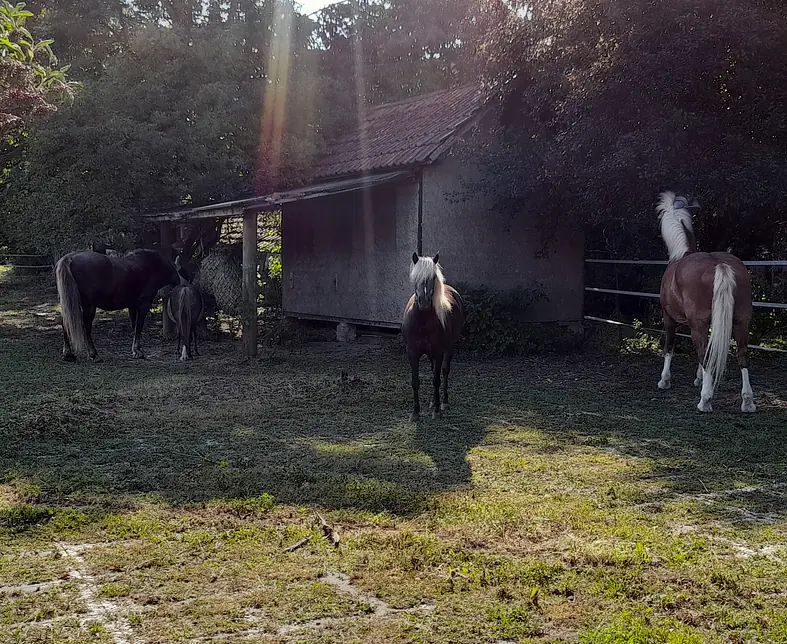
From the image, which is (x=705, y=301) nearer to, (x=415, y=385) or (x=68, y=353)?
(x=415, y=385)

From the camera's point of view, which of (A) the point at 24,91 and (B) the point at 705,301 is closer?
(B) the point at 705,301

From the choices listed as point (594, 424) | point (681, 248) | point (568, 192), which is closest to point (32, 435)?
point (594, 424)

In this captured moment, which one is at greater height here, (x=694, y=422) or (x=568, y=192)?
(x=568, y=192)

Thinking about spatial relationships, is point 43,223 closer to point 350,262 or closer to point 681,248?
point 350,262

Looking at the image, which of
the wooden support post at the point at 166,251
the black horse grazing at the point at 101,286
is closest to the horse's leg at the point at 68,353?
the black horse grazing at the point at 101,286

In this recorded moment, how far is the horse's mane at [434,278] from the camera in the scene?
6.25 meters

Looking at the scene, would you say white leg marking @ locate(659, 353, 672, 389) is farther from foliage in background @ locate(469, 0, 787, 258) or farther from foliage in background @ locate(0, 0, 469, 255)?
foliage in background @ locate(0, 0, 469, 255)

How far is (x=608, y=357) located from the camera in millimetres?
10953

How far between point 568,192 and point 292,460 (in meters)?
6.58

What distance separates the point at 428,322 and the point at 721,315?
2.37 m

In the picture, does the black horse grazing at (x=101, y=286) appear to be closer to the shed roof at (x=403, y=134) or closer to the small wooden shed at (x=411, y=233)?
the small wooden shed at (x=411, y=233)

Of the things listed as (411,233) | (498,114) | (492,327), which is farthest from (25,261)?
(492,327)

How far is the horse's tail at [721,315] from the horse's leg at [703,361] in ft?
1.20

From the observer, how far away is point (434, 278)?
6.32 meters
